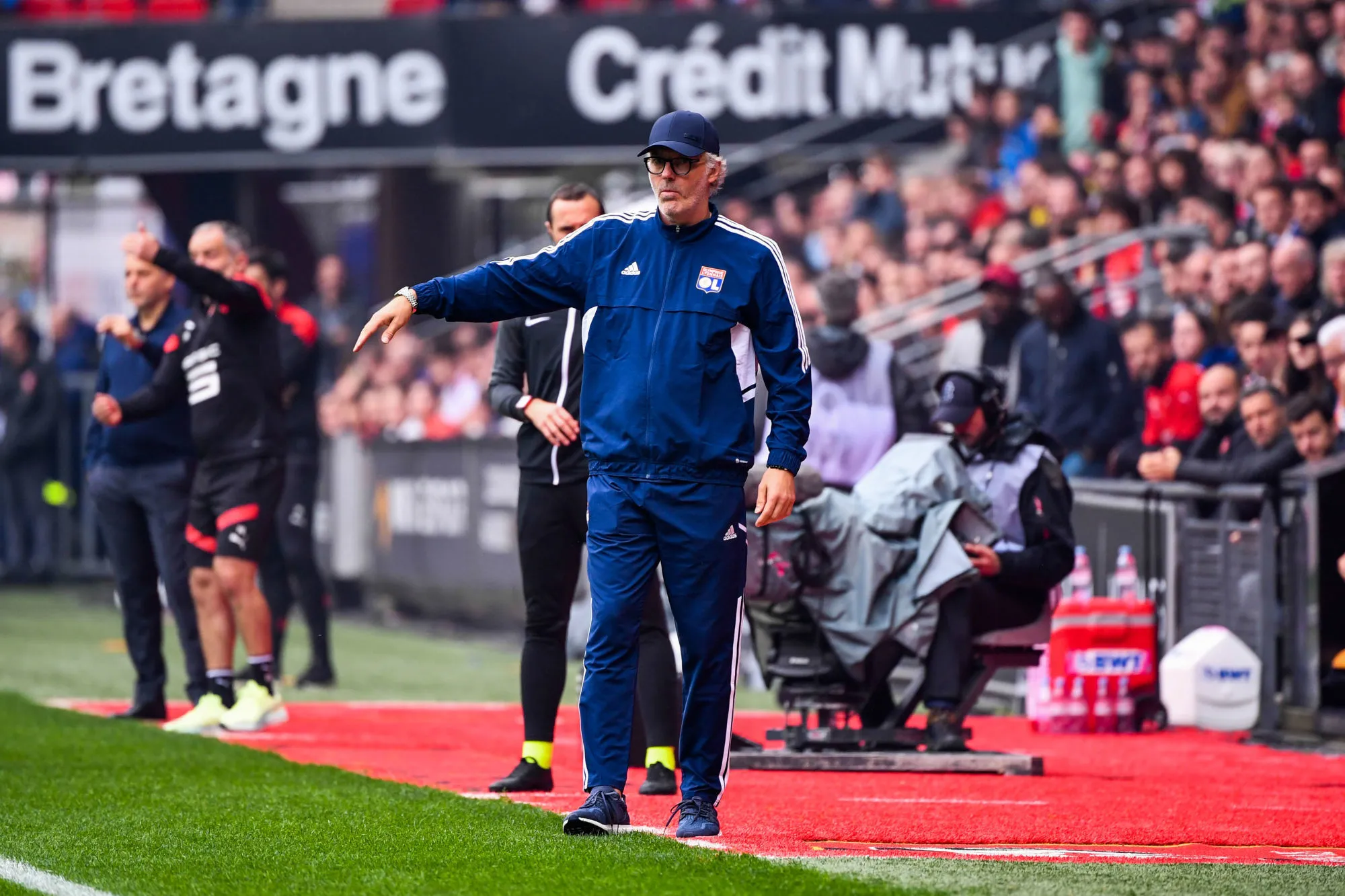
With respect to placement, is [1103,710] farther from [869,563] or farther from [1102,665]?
[869,563]

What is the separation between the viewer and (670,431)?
22.5ft

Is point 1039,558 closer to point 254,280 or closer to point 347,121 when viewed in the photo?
point 254,280

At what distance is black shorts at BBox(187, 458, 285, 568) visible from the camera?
10.6 m

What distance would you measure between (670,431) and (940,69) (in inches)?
592

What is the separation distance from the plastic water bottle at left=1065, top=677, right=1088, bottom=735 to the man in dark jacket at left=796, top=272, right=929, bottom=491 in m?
1.55

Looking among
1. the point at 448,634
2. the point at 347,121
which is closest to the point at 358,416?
the point at 347,121

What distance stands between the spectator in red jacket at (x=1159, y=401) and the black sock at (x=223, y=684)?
524 cm

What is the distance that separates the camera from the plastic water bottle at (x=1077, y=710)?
38.4 feet

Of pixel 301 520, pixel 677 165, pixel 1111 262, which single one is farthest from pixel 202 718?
pixel 1111 262

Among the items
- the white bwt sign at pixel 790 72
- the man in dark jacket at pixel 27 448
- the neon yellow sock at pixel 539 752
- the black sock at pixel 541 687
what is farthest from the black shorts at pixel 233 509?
the man in dark jacket at pixel 27 448

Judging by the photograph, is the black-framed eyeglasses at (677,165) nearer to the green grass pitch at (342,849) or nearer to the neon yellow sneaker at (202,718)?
the green grass pitch at (342,849)

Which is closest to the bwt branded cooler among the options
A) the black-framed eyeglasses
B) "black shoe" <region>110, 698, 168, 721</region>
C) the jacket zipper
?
"black shoe" <region>110, 698, 168, 721</region>

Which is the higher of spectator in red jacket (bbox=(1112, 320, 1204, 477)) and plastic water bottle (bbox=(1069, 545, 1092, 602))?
spectator in red jacket (bbox=(1112, 320, 1204, 477))

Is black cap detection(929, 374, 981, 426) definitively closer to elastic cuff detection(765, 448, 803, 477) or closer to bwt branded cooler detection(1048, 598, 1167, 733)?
bwt branded cooler detection(1048, 598, 1167, 733)
